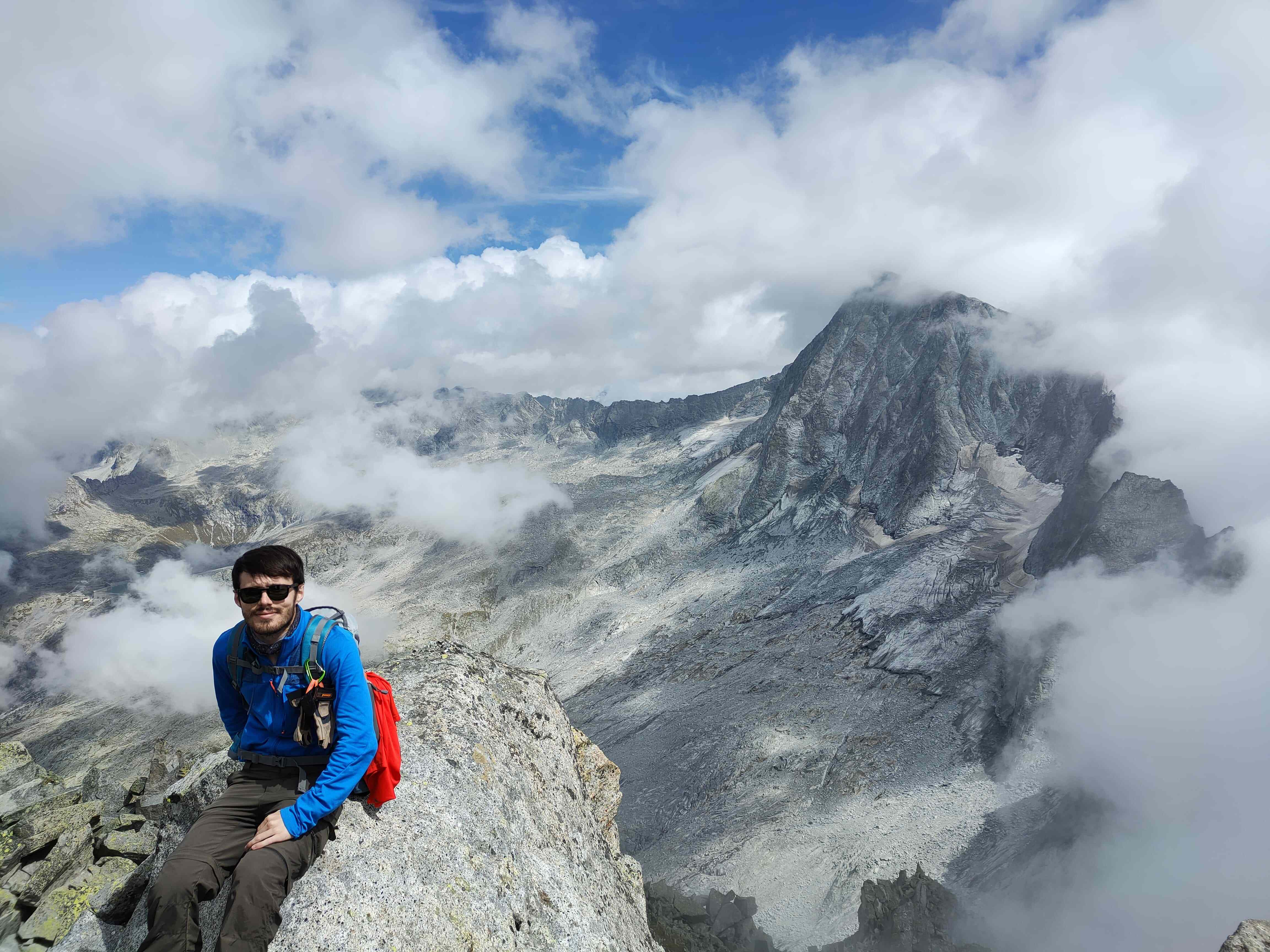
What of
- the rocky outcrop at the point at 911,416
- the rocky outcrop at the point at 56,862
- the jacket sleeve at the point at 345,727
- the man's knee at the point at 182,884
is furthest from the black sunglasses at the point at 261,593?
the rocky outcrop at the point at 911,416

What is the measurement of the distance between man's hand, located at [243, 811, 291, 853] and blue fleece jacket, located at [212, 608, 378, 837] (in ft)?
0.16

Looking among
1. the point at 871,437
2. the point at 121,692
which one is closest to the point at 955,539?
the point at 871,437

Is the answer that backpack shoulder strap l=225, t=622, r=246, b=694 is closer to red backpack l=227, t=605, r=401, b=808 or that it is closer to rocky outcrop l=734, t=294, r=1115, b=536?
red backpack l=227, t=605, r=401, b=808

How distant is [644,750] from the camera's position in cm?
8544

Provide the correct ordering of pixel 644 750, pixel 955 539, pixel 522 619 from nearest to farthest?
1. pixel 644 750
2. pixel 955 539
3. pixel 522 619

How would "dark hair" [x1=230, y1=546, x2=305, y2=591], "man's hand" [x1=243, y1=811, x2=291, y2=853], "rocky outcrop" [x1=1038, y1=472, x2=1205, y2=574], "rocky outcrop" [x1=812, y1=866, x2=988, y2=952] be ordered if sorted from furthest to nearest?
"rocky outcrop" [x1=1038, y1=472, x2=1205, y2=574], "rocky outcrop" [x1=812, y1=866, x2=988, y2=952], "dark hair" [x1=230, y1=546, x2=305, y2=591], "man's hand" [x1=243, y1=811, x2=291, y2=853]

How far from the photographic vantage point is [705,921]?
1876 inches

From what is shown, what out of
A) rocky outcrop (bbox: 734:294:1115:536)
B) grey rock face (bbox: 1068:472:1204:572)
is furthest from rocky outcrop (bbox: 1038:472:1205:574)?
rocky outcrop (bbox: 734:294:1115:536)

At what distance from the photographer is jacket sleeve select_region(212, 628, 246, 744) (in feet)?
23.9

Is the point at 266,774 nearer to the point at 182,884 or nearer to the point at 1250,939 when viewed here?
the point at 182,884

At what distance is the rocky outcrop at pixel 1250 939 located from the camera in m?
11.1

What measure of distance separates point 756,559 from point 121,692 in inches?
7693

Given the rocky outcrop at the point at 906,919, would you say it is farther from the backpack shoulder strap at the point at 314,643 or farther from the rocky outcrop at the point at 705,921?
the backpack shoulder strap at the point at 314,643

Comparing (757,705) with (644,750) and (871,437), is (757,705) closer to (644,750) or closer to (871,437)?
(644,750)
